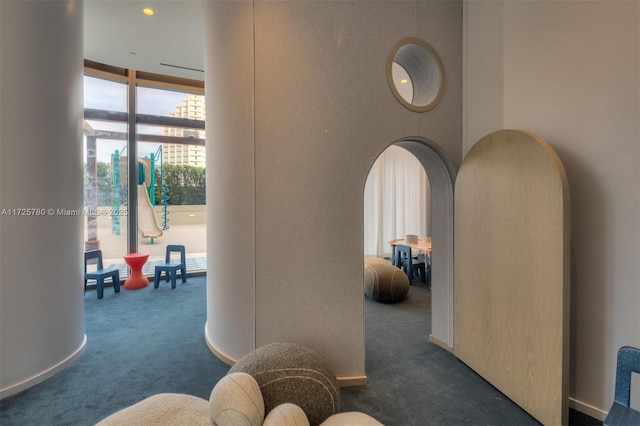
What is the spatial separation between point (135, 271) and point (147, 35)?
3493mm

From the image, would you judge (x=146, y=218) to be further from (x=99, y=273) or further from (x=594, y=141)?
(x=594, y=141)

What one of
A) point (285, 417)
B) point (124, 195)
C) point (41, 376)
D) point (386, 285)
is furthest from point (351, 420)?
point (124, 195)

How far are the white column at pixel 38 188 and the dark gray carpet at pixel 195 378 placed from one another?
293mm

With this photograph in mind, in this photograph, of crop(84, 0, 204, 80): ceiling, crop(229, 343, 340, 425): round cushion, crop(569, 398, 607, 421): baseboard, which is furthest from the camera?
crop(84, 0, 204, 80): ceiling

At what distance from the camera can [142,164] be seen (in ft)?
16.7

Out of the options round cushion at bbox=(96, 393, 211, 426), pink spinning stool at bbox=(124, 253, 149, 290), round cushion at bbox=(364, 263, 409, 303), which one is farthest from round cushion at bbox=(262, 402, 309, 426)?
pink spinning stool at bbox=(124, 253, 149, 290)

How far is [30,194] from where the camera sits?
230 cm

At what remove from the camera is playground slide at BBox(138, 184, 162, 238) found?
203 inches

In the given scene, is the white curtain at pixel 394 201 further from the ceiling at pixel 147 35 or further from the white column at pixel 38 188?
the white column at pixel 38 188

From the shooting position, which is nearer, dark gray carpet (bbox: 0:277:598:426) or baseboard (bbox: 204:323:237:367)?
dark gray carpet (bbox: 0:277:598:426)

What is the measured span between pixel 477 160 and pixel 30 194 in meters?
3.48

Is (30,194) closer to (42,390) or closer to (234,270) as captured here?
(42,390)

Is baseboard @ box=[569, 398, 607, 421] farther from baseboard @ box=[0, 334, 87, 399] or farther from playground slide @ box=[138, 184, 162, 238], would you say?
playground slide @ box=[138, 184, 162, 238]

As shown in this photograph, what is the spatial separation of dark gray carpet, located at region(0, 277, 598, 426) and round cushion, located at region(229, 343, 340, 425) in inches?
15.2
